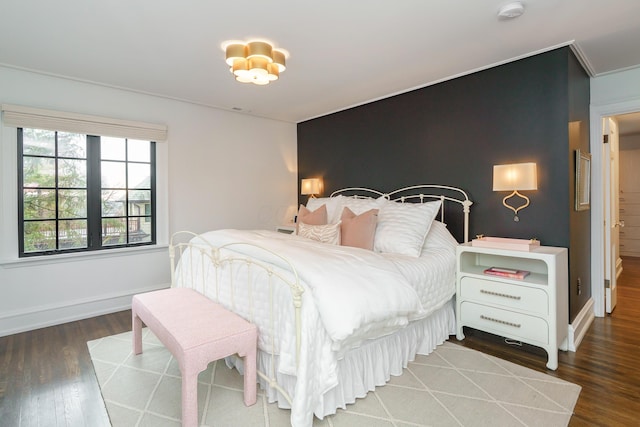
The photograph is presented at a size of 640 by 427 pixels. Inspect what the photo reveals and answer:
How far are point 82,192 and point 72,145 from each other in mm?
492

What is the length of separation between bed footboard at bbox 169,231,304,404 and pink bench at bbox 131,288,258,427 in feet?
0.38

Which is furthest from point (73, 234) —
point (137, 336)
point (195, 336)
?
point (195, 336)

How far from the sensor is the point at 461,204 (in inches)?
131

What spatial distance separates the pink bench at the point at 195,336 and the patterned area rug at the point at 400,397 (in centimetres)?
23

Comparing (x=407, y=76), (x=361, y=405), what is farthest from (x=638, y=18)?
(x=361, y=405)

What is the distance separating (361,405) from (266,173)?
3652 mm

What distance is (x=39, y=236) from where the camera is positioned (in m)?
3.27

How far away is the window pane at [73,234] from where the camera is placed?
3.39 metres

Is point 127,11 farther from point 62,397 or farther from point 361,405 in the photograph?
point 361,405

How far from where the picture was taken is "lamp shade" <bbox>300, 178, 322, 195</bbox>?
478cm

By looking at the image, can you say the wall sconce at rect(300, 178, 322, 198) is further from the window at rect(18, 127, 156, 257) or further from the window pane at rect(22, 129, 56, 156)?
the window pane at rect(22, 129, 56, 156)

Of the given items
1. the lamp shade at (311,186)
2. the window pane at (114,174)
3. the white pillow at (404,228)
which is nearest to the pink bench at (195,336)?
the white pillow at (404,228)

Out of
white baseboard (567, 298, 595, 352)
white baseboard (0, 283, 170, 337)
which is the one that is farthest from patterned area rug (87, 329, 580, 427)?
white baseboard (0, 283, 170, 337)

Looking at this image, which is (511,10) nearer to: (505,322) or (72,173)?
(505,322)
